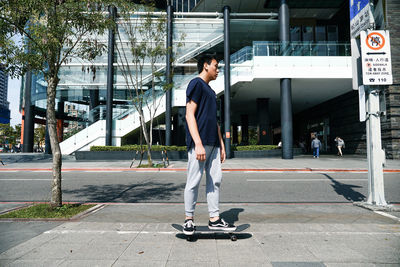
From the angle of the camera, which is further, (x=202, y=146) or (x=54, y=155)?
(x=54, y=155)

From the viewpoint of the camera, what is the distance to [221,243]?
8.44ft

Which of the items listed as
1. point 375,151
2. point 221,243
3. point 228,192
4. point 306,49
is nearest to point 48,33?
point 221,243

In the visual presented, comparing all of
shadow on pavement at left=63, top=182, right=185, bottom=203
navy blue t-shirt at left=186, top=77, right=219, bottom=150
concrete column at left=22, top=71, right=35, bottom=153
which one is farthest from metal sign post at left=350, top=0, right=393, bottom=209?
concrete column at left=22, top=71, right=35, bottom=153

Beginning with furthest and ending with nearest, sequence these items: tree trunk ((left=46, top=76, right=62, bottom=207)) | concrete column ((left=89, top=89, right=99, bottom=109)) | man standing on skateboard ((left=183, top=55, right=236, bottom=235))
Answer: concrete column ((left=89, top=89, right=99, bottom=109)), tree trunk ((left=46, top=76, right=62, bottom=207)), man standing on skateboard ((left=183, top=55, right=236, bottom=235))

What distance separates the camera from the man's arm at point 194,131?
2531 mm

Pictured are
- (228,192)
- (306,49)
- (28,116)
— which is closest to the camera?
(228,192)

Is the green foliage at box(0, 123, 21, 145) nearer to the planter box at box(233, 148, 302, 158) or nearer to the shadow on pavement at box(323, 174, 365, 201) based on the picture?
the planter box at box(233, 148, 302, 158)

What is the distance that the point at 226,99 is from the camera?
710 inches

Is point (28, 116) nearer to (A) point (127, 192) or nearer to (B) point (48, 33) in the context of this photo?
(A) point (127, 192)

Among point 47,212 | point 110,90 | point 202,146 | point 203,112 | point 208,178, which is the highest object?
point 110,90

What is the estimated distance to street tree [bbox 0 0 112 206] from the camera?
4051mm

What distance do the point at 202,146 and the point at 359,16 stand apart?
441cm

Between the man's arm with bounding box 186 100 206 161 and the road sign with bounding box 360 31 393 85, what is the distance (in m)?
3.51

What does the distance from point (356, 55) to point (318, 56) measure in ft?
46.8
